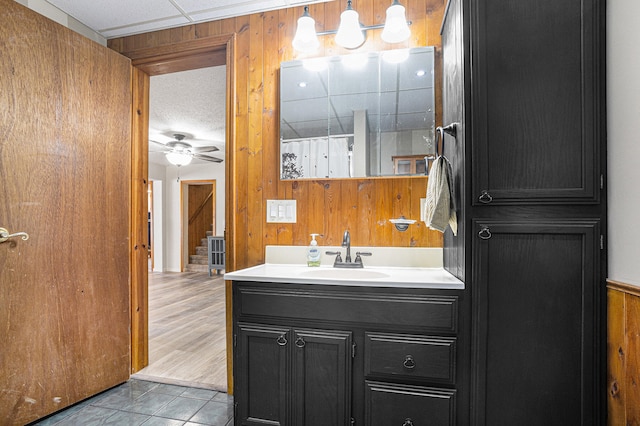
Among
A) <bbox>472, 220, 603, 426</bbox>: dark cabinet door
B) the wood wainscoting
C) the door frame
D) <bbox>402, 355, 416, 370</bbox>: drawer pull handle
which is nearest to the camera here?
the wood wainscoting

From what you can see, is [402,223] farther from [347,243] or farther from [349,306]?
[349,306]

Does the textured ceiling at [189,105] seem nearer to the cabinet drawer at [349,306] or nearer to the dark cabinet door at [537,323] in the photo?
the cabinet drawer at [349,306]

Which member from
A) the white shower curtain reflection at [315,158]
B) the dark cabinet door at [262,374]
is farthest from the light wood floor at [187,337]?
the white shower curtain reflection at [315,158]

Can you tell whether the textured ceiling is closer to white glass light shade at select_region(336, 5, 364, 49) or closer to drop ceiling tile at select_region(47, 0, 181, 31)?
drop ceiling tile at select_region(47, 0, 181, 31)

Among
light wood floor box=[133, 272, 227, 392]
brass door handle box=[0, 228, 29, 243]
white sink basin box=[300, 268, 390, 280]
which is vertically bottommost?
light wood floor box=[133, 272, 227, 392]

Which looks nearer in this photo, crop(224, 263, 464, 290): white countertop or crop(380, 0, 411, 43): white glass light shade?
crop(224, 263, 464, 290): white countertop

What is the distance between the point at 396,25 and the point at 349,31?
26 centimetres

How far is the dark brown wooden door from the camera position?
1675mm

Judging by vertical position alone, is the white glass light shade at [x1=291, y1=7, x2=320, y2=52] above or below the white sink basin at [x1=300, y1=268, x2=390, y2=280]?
above

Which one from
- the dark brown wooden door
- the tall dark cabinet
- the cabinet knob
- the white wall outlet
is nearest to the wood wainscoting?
the tall dark cabinet

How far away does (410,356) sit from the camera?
1333mm

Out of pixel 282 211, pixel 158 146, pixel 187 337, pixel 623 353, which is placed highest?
pixel 158 146

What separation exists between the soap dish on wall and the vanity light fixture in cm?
100

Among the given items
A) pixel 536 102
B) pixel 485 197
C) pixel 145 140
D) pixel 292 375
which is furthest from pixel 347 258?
pixel 145 140
